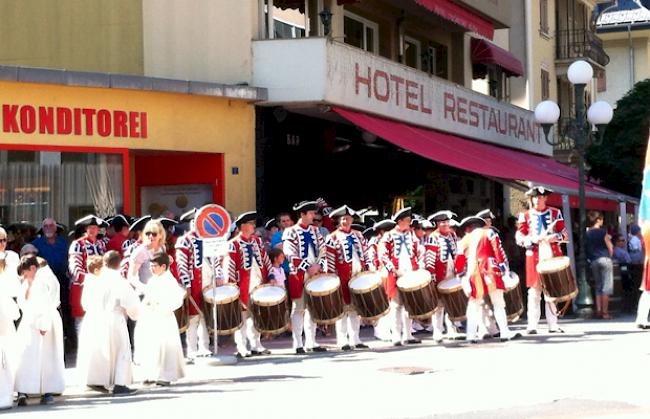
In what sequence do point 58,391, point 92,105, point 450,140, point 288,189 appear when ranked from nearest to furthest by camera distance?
point 58,391, point 92,105, point 288,189, point 450,140

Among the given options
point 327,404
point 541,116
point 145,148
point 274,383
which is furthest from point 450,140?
point 327,404

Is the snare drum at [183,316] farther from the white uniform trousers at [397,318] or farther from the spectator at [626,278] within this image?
the spectator at [626,278]

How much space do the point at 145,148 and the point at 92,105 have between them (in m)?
1.29

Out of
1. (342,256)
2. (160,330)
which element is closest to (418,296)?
(342,256)

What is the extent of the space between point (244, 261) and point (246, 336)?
1.14m

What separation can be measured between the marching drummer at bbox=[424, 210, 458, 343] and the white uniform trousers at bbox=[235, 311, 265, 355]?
9.08ft

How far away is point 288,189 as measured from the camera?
25594mm

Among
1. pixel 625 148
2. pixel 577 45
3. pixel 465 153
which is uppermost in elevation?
pixel 577 45

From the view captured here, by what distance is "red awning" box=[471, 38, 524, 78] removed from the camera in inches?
1444

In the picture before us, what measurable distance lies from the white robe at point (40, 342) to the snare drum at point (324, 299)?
4.64 m

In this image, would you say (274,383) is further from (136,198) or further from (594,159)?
(594,159)

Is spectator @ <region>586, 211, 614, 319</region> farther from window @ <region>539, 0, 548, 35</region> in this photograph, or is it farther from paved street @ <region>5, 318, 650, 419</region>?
window @ <region>539, 0, 548, 35</region>

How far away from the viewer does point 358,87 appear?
2520 cm

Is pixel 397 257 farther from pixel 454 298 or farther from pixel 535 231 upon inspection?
pixel 535 231
